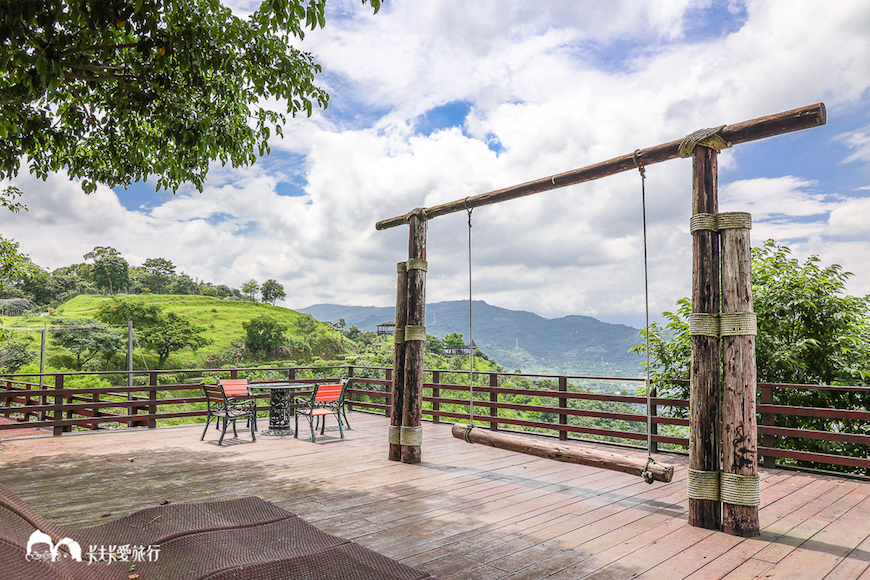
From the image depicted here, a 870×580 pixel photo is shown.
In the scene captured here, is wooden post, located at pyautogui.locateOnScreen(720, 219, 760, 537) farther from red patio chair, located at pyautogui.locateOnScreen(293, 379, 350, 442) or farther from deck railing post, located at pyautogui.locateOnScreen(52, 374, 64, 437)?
deck railing post, located at pyautogui.locateOnScreen(52, 374, 64, 437)

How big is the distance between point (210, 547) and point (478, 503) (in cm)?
190

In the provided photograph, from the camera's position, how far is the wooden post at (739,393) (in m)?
3.07

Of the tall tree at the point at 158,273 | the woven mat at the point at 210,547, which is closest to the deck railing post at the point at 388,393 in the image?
the woven mat at the point at 210,547

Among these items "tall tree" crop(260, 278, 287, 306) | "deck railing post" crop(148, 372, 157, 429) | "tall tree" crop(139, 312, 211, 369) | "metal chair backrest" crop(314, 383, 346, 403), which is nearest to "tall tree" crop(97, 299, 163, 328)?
"tall tree" crop(139, 312, 211, 369)

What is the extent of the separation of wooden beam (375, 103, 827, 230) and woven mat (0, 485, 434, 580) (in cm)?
306

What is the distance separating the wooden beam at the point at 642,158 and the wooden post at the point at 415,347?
0.38 m

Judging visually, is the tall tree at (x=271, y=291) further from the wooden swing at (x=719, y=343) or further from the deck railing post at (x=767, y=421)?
the wooden swing at (x=719, y=343)

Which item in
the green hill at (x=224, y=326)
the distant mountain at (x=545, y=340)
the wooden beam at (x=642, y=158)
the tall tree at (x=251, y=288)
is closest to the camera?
the wooden beam at (x=642, y=158)

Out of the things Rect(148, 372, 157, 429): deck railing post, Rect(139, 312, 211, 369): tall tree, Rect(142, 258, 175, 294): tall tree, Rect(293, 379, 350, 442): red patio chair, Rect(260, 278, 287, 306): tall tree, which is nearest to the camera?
Rect(293, 379, 350, 442): red patio chair

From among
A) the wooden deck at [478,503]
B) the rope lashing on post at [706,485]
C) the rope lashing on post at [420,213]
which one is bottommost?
the wooden deck at [478,503]

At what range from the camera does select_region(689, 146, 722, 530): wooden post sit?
10.5 feet

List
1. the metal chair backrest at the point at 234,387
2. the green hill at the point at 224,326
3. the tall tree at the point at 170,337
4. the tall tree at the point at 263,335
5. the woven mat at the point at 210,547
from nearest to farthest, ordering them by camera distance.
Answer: the woven mat at the point at 210,547, the metal chair backrest at the point at 234,387, the tall tree at the point at 170,337, the green hill at the point at 224,326, the tall tree at the point at 263,335

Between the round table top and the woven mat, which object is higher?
the round table top

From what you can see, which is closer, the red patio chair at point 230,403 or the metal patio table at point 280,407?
the red patio chair at point 230,403
